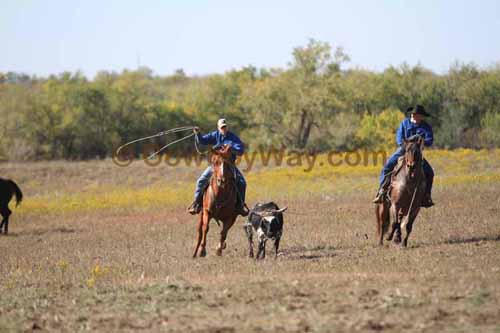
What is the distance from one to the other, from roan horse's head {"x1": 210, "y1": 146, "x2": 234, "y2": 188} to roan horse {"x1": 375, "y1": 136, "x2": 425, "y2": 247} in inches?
134

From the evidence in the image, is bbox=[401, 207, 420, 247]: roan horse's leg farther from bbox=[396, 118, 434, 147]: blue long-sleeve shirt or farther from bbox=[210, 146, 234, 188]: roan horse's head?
bbox=[210, 146, 234, 188]: roan horse's head

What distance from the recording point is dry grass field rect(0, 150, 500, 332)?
394 inches

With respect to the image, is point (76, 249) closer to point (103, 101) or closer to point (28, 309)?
point (28, 309)

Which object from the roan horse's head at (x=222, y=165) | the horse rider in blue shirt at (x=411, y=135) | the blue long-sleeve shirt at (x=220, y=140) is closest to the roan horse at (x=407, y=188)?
the horse rider in blue shirt at (x=411, y=135)

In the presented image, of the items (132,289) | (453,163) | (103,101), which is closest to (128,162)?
(103,101)

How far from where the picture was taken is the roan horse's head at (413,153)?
16609mm

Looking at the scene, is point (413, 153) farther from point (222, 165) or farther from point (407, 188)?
point (222, 165)

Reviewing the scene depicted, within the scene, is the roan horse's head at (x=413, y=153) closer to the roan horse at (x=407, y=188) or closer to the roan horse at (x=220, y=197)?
the roan horse at (x=407, y=188)

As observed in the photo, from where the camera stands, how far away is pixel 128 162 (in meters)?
48.4

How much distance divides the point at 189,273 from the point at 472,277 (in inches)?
189

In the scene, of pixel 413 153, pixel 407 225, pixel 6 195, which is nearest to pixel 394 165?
pixel 413 153

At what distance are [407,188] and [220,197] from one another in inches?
148

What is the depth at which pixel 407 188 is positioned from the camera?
17.0 metres

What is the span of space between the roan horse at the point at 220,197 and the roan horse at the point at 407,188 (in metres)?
3.27
